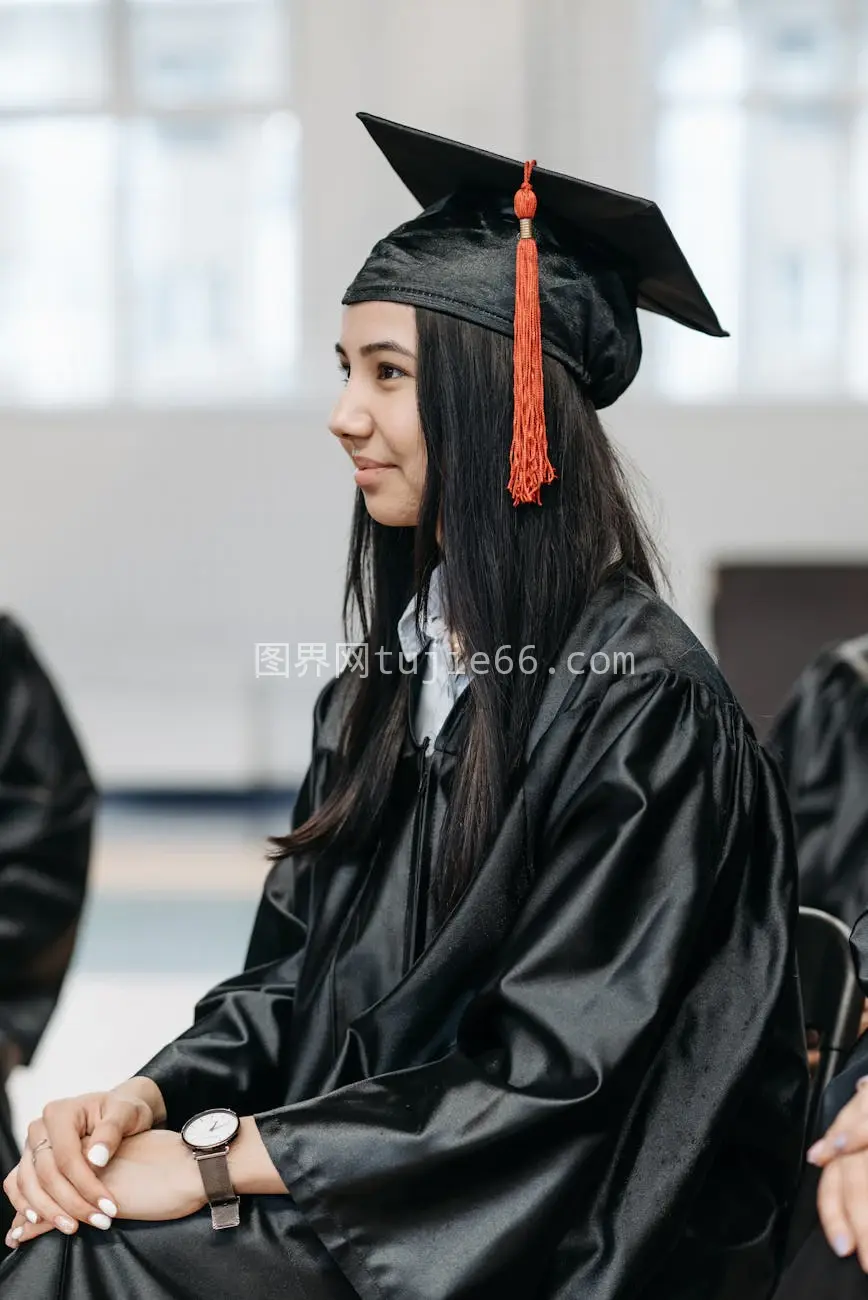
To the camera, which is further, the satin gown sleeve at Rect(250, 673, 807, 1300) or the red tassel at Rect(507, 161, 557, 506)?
the red tassel at Rect(507, 161, 557, 506)

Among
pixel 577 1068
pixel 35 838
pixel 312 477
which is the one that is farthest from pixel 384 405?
pixel 312 477

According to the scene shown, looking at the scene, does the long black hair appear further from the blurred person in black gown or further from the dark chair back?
the blurred person in black gown

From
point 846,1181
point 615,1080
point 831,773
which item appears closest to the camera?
point 846,1181

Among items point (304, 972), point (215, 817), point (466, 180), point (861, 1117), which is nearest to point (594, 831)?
point (861, 1117)

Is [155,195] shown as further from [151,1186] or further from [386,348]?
[151,1186]

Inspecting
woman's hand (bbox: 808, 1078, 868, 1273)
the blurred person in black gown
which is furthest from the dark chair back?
woman's hand (bbox: 808, 1078, 868, 1273)

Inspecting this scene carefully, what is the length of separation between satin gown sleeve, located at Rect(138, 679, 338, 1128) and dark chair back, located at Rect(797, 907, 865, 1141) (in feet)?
2.08

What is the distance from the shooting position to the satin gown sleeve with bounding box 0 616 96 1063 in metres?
2.28

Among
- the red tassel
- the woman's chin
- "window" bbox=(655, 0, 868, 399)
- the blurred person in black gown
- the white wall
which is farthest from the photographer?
"window" bbox=(655, 0, 868, 399)

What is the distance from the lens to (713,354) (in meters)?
6.60

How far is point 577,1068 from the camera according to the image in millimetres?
1332

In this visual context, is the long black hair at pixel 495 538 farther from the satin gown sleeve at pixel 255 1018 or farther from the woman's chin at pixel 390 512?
the satin gown sleeve at pixel 255 1018

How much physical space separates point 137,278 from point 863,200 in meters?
3.31

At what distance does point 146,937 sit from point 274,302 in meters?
3.18
